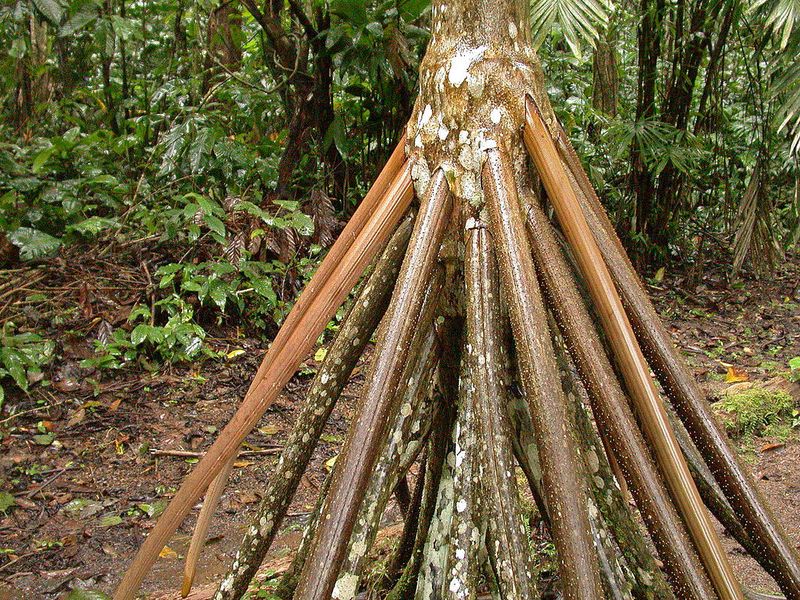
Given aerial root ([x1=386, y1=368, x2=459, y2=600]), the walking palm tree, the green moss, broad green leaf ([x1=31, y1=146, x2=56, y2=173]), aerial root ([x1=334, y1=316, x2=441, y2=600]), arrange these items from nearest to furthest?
the walking palm tree → aerial root ([x1=334, y1=316, x2=441, y2=600]) → aerial root ([x1=386, y1=368, x2=459, y2=600]) → the green moss → broad green leaf ([x1=31, y1=146, x2=56, y2=173])

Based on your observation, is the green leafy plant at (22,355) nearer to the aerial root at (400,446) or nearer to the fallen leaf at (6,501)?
the fallen leaf at (6,501)

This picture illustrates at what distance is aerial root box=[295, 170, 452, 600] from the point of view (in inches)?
61.4

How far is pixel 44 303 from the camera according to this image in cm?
427

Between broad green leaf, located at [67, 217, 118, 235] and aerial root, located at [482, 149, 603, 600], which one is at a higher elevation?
broad green leaf, located at [67, 217, 118, 235]

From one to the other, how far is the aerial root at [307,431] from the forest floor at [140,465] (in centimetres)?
71

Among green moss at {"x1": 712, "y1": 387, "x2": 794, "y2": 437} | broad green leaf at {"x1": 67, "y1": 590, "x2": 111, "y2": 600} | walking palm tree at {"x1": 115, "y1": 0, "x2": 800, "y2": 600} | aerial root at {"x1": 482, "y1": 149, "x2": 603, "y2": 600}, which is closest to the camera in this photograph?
aerial root at {"x1": 482, "y1": 149, "x2": 603, "y2": 600}

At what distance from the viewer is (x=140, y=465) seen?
355 cm

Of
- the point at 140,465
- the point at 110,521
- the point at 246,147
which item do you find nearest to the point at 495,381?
the point at 110,521

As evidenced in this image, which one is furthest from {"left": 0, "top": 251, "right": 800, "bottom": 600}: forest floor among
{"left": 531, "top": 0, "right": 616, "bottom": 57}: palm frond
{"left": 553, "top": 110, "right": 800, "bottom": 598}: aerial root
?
{"left": 531, "top": 0, "right": 616, "bottom": 57}: palm frond

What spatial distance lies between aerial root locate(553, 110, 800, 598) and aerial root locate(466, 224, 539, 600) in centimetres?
29

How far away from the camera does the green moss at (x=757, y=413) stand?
3.88m

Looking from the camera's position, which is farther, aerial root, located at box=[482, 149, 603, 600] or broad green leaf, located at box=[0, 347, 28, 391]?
broad green leaf, located at box=[0, 347, 28, 391]

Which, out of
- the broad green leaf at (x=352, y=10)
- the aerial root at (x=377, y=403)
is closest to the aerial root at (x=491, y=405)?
the aerial root at (x=377, y=403)

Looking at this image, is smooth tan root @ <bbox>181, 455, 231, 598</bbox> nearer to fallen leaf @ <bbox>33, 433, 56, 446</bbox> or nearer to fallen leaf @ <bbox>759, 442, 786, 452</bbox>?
fallen leaf @ <bbox>33, 433, 56, 446</bbox>
